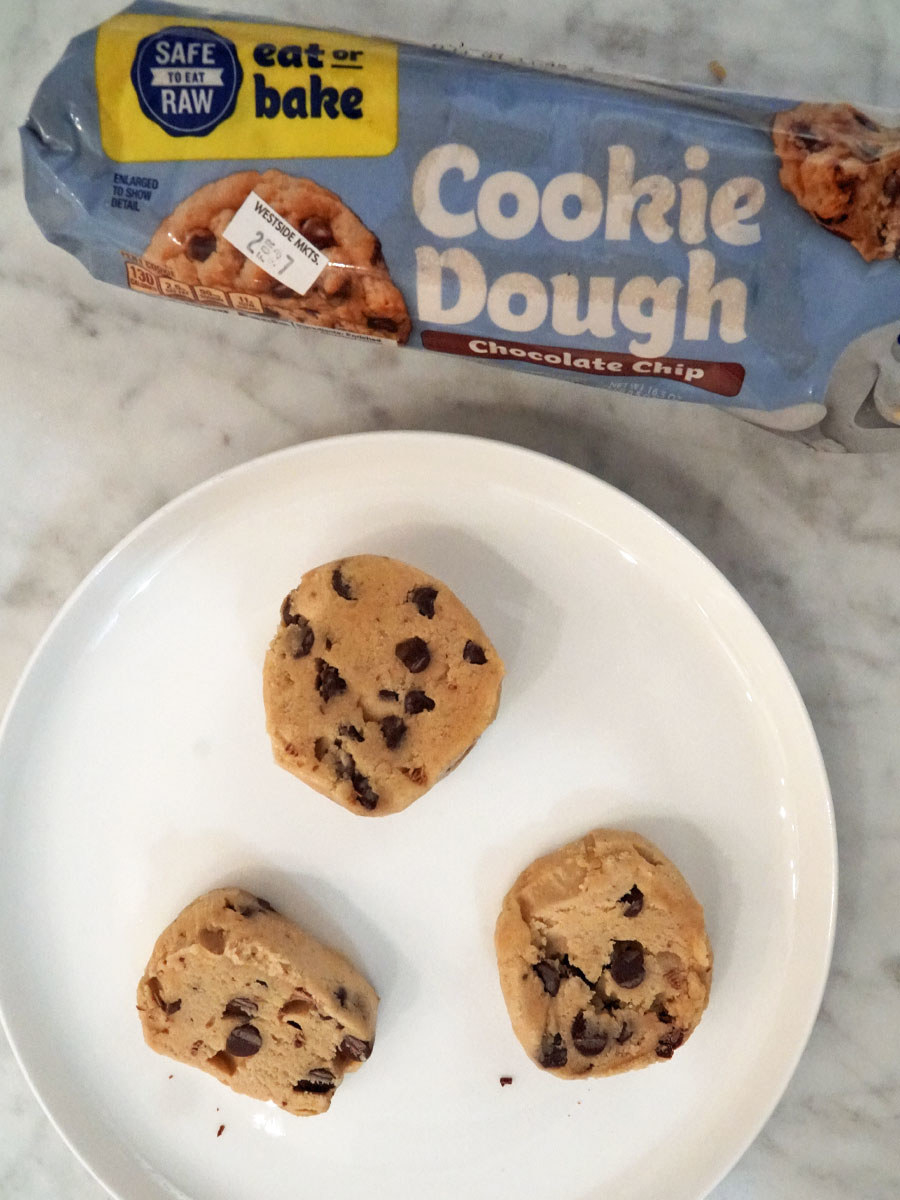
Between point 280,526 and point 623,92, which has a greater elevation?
point 623,92

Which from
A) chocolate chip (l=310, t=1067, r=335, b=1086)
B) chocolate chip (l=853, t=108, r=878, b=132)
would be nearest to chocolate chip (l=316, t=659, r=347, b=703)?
chocolate chip (l=310, t=1067, r=335, b=1086)

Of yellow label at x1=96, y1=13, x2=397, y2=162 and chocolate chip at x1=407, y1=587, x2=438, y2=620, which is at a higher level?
yellow label at x1=96, y1=13, x2=397, y2=162

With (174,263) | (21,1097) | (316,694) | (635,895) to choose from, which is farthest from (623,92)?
(21,1097)

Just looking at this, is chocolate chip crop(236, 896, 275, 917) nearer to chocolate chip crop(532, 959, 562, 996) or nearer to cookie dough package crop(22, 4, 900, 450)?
chocolate chip crop(532, 959, 562, 996)

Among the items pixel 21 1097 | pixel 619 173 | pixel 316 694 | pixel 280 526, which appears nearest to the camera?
pixel 619 173

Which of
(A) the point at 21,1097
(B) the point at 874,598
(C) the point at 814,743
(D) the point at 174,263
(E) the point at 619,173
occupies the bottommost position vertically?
(A) the point at 21,1097

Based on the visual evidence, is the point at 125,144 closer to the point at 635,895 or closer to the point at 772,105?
the point at 772,105

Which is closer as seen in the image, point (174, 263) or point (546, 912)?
point (174, 263)
